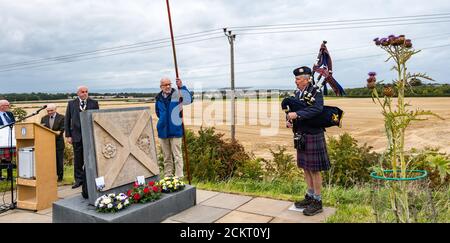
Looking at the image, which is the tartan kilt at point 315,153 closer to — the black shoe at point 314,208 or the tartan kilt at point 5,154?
the black shoe at point 314,208

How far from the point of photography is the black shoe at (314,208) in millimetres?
4508

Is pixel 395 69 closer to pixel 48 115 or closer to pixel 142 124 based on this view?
pixel 142 124

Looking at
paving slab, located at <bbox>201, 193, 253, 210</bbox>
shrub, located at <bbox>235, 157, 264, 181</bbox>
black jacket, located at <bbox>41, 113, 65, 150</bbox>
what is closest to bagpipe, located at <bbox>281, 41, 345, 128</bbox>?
paving slab, located at <bbox>201, 193, 253, 210</bbox>

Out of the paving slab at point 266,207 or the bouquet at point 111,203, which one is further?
the paving slab at point 266,207

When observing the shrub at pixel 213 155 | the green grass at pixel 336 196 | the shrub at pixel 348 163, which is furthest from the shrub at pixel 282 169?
the green grass at pixel 336 196

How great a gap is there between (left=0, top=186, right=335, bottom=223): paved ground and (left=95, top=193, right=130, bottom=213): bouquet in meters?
0.63

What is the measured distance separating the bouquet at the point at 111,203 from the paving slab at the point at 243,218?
46.9 inches

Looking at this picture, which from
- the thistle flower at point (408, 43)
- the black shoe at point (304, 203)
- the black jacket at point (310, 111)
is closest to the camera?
the thistle flower at point (408, 43)
